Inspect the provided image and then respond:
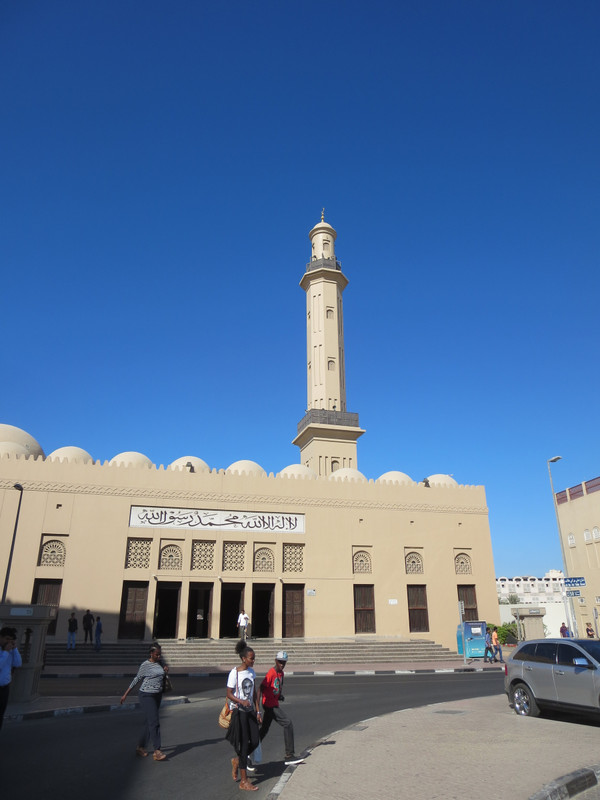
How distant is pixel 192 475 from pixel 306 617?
7480mm

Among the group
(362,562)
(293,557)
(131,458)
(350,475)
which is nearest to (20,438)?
(131,458)

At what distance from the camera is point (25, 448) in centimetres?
2459

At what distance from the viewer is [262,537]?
24234 mm

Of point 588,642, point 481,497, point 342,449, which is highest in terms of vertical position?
point 342,449

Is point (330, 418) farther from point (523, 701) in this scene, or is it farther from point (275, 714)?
point (275, 714)

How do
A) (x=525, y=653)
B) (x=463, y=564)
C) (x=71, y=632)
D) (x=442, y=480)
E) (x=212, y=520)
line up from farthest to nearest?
1. (x=442, y=480)
2. (x=463, y=564)
3. (x=212, y=520)
4. (x=71, y=632)
5. (x=525, y=653)

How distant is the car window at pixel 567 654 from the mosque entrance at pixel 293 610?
1679 centimetres

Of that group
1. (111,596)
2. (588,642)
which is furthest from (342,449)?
(588,642)

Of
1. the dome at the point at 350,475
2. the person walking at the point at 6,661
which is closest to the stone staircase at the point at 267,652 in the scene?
the dome at the point at 350,475

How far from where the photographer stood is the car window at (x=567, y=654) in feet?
26.4

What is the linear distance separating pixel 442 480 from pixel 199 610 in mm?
13496

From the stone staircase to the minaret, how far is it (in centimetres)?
1056

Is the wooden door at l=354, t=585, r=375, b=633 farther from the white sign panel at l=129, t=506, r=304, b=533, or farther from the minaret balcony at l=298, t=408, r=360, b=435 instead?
the minaret balcony at l=298, t=408, r=360, b=435

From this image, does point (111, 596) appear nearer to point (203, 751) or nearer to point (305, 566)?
point (305, 566)
